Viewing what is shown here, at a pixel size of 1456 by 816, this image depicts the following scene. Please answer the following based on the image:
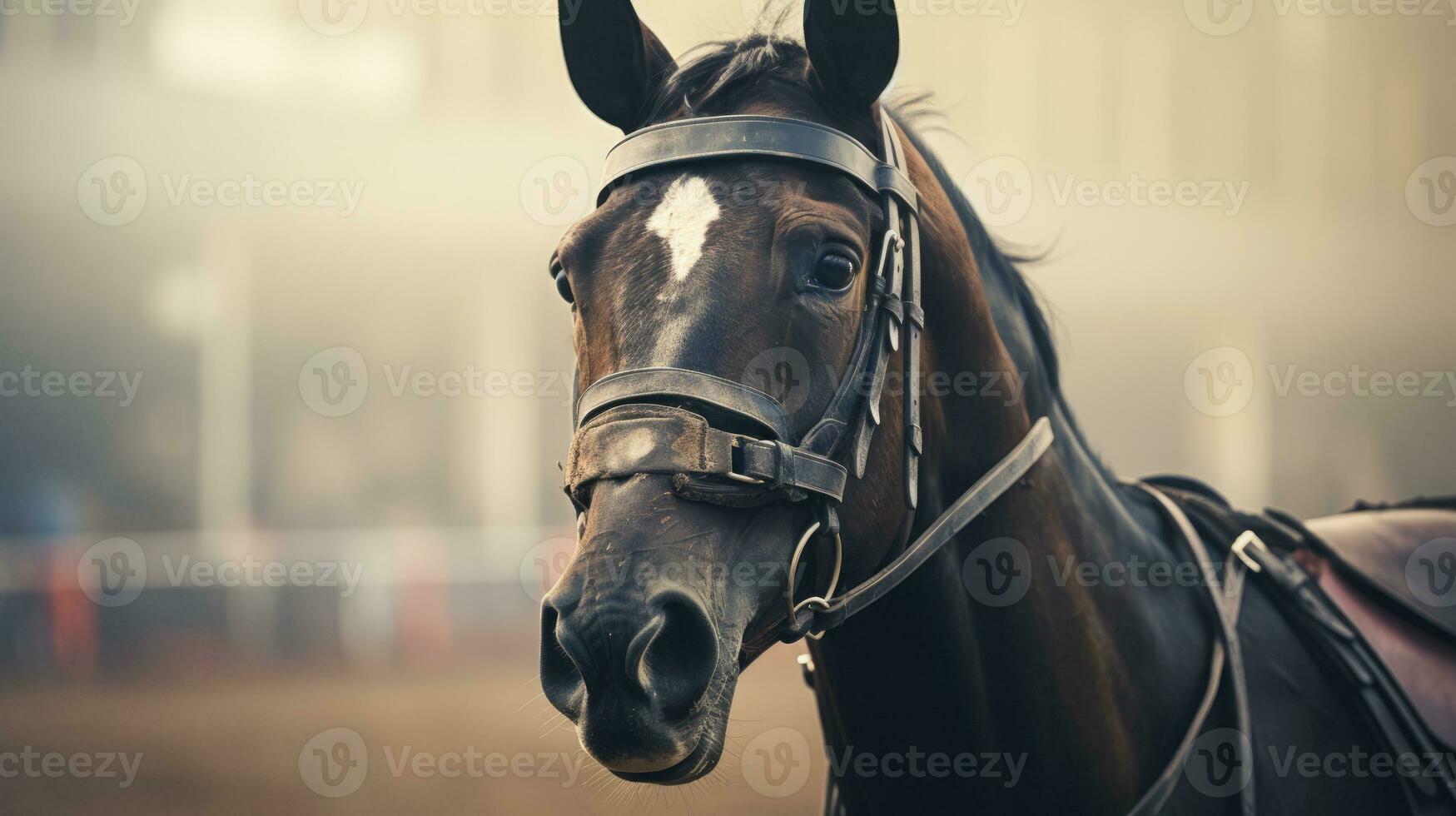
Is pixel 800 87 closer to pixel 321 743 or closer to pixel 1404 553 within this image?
pixel 1404 553

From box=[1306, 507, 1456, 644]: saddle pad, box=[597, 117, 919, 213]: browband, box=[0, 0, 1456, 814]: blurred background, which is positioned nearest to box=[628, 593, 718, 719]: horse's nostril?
box=[597, 117, 919, 213]: browband

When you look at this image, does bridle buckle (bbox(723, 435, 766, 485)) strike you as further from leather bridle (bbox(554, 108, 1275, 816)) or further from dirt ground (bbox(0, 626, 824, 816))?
dirt ground (bbox(0, 626, 824, 816))

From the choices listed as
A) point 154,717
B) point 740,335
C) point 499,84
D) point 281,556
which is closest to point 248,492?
point 281,556

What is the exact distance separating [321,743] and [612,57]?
30.3 feet

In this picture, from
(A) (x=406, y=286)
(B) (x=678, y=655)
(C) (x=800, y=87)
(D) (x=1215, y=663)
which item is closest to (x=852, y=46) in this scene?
(C) (x=800, y=87)

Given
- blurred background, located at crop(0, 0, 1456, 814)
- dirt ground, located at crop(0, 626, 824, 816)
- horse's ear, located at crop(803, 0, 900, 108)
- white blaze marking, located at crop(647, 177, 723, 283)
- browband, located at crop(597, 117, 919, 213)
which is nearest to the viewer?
white blaze marking, located at crop(647, 177, 723, 283)

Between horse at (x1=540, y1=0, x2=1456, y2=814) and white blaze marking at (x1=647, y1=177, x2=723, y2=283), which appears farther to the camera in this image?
white blaze marking at (x1=647, y1=177, x2=723, y2=283)

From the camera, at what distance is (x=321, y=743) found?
9.68 meters

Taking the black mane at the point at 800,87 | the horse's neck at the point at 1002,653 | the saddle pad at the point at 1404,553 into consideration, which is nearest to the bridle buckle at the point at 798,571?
the horse's neck at the point at 1002,653

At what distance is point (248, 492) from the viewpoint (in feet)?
50.2

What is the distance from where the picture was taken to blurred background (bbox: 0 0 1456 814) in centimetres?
1431

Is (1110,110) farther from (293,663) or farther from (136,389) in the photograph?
(136,389)

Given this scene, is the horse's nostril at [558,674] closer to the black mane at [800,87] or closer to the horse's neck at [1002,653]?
the horse's neck at [1002,653]

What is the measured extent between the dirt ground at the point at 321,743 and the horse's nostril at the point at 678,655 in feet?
14.5
